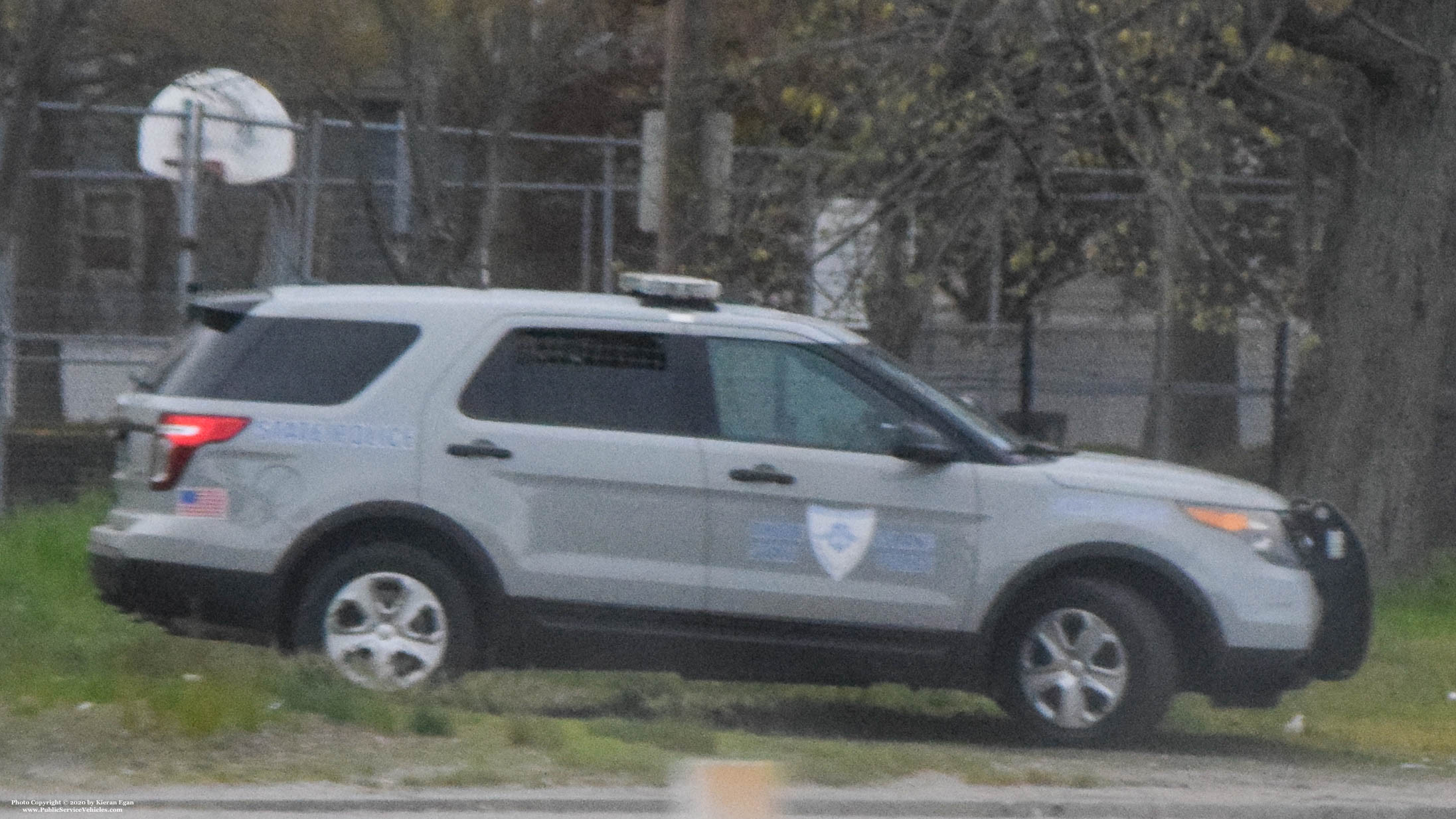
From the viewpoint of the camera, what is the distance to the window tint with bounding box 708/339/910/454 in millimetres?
8531

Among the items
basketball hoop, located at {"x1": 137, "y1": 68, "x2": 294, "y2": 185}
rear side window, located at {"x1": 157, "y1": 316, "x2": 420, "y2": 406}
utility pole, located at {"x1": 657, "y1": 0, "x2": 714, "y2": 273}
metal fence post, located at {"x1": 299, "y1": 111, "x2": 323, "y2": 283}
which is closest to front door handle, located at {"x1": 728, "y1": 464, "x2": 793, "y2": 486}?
rear side window, located at {"x1": 157, "y1": 316, "x2": 420, "y2": 406}

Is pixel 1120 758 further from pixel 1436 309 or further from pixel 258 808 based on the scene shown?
pixel 1436 309

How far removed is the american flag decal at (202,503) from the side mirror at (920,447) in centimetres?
264

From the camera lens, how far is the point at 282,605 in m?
8.48

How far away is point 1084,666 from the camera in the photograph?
8430 mm

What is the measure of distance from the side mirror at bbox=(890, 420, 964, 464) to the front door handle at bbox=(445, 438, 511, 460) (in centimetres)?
153

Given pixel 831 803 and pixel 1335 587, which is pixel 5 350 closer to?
pixel 831 803

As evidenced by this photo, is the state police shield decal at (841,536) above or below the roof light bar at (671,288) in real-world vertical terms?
below

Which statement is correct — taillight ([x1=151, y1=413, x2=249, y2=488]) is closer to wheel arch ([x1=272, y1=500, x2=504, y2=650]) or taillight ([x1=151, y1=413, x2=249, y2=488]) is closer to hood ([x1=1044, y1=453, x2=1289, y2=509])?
wheel arch ([x1=272, y1=500, x2=504, y2=650])

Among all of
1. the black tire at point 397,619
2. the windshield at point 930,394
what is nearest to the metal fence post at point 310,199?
the black tire at point 397,619

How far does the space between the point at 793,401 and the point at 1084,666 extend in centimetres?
154

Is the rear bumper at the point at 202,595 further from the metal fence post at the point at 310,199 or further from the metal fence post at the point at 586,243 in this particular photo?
the metal fence post at the point at 586,243

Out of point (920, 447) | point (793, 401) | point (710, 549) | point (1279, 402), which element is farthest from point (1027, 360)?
point (710, 549)

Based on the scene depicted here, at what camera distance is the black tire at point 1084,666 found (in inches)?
329
